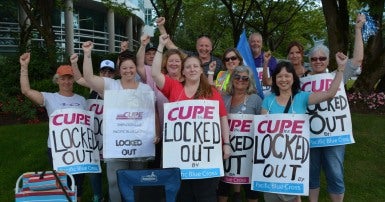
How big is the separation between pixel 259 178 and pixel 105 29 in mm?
33319

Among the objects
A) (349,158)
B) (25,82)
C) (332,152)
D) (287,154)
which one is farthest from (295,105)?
(349,158)

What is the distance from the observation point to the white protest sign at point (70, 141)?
17.3ft

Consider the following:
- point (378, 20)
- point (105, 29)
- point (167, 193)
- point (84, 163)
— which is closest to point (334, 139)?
point (167, 193)

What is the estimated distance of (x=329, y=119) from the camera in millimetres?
5027

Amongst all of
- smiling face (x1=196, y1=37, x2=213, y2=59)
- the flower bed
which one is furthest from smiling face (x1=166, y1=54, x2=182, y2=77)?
the flower bed

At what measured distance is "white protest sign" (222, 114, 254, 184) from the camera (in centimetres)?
511

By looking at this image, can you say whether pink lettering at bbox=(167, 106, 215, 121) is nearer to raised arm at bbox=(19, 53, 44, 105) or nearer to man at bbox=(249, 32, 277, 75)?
raised arm at bbox=(19, 53, 44, 105)

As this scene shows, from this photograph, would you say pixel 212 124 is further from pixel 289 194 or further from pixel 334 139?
pixel 334 139

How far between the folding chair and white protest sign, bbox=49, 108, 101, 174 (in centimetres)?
112

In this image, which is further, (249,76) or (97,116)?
(97,116)

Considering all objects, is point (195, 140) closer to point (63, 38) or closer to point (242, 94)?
point (242, 94)

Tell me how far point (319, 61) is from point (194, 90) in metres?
1.51

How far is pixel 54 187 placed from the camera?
464cm

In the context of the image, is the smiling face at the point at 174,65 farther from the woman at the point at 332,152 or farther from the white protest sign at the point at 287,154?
the woman at the point at 332,152
